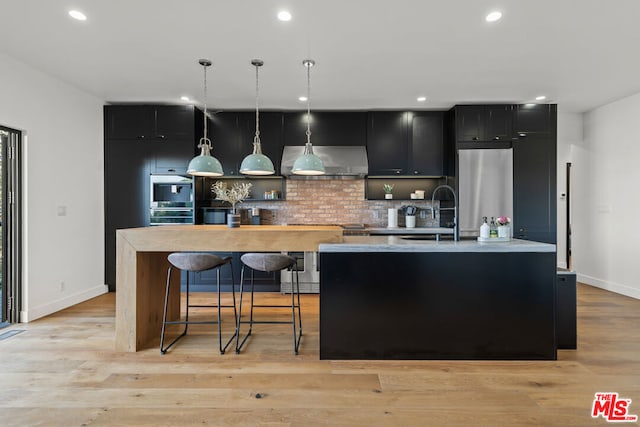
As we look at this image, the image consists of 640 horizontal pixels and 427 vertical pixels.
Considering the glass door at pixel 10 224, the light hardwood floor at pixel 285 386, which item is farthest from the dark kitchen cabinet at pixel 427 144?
the glass door at pixel 10 224

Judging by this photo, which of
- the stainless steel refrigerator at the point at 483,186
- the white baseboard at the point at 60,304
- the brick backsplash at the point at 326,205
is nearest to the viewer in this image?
the white baseboard at the point at 60,304

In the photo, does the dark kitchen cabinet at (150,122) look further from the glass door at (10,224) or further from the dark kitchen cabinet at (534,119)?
the dark kitchen cabinet at (534,119)

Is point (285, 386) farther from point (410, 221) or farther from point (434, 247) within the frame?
point (410, 221)

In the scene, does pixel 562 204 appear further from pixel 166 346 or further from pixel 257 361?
pixel 166 346

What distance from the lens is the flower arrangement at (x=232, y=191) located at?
5.39 m

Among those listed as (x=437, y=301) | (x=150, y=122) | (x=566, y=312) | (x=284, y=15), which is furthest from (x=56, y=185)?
(x=566, y=312)

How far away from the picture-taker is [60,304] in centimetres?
436

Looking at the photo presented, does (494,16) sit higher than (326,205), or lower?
higher

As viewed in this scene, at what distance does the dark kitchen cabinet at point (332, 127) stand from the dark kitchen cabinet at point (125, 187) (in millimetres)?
2161

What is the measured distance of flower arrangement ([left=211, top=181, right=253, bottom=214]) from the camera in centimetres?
539

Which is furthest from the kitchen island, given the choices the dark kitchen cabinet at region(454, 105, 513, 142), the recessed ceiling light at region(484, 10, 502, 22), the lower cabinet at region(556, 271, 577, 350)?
the dark kitchen cabinet at region(454, 105, 513, 142)

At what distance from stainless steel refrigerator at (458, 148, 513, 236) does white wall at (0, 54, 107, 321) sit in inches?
203

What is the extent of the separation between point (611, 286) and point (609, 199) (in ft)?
4.24

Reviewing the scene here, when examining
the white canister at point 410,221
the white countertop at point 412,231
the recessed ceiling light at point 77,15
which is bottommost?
the white countertop at point 412,231
